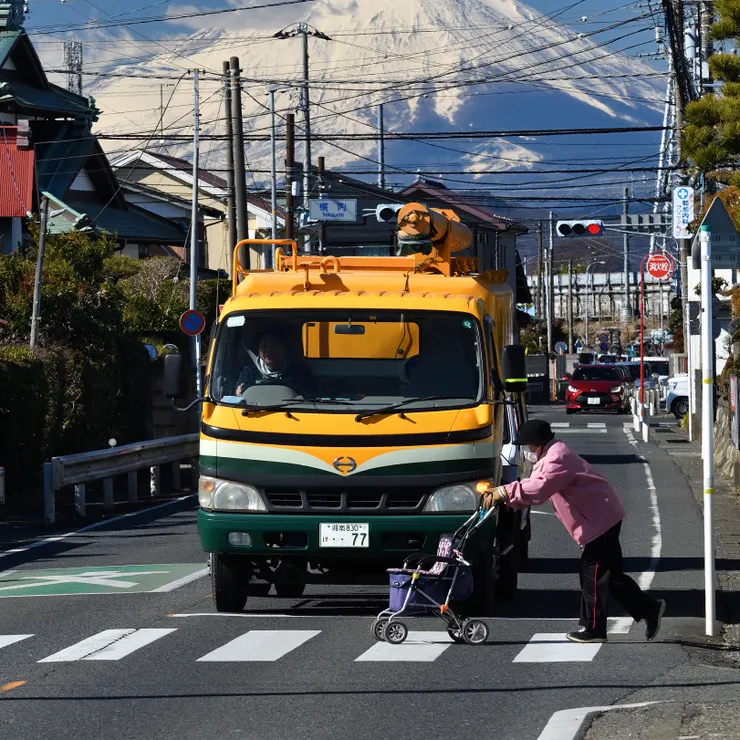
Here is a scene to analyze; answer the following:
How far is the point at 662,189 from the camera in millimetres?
60188

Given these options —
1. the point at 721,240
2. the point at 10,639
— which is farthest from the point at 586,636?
the point at 10,639

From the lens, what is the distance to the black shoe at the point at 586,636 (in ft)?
31.6

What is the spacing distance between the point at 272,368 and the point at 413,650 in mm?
2510

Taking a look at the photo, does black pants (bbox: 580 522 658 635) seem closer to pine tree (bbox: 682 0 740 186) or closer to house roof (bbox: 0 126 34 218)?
pine tree (bbox: 682 0 740 186)

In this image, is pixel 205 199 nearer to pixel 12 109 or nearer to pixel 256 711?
pixel 12 109

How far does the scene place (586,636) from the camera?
9.64 meters

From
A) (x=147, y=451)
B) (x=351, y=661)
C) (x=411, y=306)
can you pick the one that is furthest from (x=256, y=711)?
(x=147, y=451)

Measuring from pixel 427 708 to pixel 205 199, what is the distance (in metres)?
61.3

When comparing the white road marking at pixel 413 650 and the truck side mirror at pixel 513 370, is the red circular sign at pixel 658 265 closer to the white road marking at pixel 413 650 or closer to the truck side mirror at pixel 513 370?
the truck side mirror at pixel 513 370

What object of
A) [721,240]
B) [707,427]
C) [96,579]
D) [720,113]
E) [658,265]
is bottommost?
[96,579]

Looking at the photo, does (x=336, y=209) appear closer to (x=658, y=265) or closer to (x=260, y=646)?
(x=658, y=265)

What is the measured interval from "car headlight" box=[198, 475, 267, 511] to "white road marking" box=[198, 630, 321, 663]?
0.90 meters

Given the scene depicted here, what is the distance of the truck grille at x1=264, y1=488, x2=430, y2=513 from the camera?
10180 mm

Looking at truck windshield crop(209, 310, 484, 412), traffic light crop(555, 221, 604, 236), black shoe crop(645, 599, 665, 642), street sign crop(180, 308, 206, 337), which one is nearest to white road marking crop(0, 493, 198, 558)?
truck windshield crop(209, 310, 484, 412)
